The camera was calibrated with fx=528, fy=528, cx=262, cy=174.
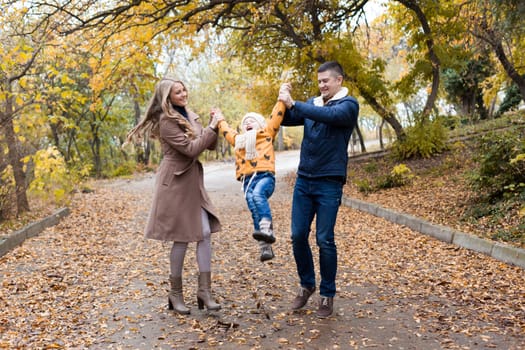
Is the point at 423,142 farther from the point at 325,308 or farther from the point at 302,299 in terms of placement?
the point at 325,308

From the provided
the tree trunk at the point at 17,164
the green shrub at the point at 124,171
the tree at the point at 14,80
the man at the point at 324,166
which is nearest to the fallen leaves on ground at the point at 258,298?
the man at the point at 324,166

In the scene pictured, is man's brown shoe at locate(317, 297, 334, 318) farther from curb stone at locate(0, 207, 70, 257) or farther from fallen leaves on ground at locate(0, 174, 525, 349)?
curb stone at locate(0, 207, 70, 257)

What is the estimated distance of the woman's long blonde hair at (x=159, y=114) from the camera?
4488mm

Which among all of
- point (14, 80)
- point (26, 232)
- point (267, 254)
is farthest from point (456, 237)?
point (14, 80)

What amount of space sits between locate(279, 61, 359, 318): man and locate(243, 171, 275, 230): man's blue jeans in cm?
56

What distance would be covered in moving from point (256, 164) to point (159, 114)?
1187 mm

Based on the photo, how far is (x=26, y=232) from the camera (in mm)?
8445

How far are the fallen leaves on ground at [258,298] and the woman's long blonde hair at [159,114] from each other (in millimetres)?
1583

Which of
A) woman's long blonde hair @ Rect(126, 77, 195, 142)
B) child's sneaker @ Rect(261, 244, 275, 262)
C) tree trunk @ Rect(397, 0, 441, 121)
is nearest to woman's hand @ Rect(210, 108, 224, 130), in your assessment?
woman's long blonde hair @ Rect(126, 77, 195, 142)

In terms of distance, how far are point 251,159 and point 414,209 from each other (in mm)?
4970

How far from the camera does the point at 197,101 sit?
39.4 m

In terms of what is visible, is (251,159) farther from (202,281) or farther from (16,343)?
(16,343)

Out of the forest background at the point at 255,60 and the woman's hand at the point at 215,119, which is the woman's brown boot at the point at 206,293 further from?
the forest background at the point at 255,60

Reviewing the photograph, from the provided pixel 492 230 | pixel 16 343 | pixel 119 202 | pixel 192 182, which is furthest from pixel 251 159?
pixel 119 202
